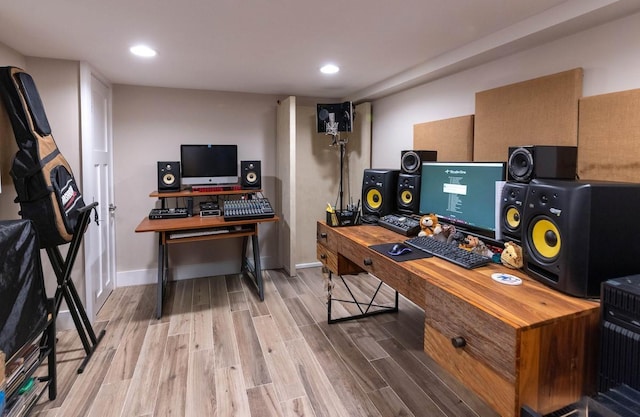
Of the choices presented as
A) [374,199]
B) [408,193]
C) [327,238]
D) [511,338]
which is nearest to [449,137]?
[408,193]

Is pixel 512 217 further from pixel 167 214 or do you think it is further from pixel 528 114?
pixel 167 214

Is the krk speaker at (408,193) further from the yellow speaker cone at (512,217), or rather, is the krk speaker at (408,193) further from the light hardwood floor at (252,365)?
the light hardwood floor at (252,365)

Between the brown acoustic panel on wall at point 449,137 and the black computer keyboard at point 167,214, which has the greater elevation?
the brown acoustic panel on wall at point 449,137

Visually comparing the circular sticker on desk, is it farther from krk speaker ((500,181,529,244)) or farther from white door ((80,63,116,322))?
white door ((80,63,116,322))

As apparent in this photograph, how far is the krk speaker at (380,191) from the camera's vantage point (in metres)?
2.56

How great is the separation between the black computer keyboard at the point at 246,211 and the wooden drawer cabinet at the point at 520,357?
2131 millimetres

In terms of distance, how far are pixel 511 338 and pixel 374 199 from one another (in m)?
1.70

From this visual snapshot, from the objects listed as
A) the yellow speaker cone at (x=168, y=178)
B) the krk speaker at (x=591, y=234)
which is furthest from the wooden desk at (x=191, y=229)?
the krk speaker at (x=591, y=234)

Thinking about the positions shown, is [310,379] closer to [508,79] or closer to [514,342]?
[514,342]

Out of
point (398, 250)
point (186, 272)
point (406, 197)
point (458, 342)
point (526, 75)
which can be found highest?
point (526, 75)

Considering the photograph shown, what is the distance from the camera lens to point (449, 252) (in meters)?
A: 1.71

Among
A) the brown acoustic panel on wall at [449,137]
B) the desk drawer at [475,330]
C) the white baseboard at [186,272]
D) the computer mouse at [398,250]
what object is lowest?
the white baseboard at [186,272]

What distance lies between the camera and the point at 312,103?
4.18 meters

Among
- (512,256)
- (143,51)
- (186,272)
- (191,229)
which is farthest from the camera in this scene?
(186,272)
